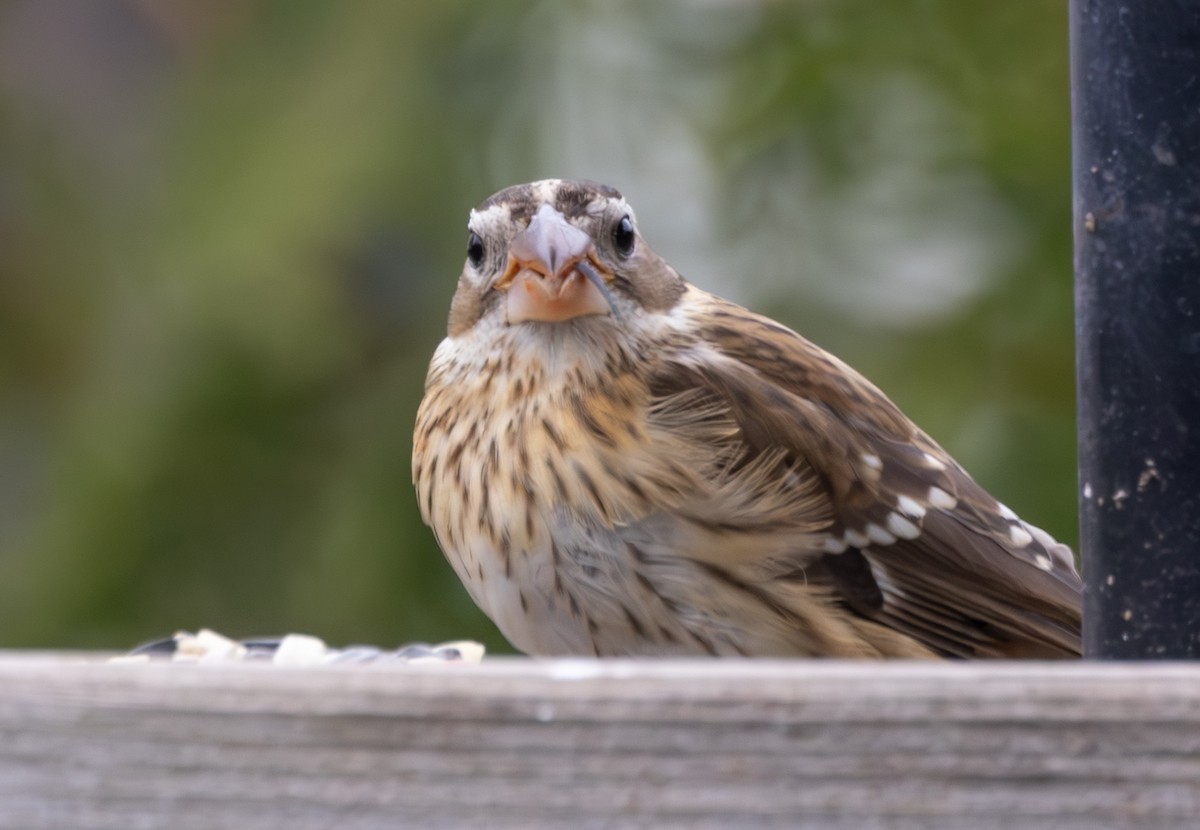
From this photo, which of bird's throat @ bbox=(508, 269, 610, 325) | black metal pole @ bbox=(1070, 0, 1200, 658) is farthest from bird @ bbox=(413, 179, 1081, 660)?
black metal pole @ bbox=(1070, 0, 1200, 658)

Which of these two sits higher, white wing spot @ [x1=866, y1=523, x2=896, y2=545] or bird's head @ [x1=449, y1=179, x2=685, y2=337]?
bird's head @ [x1=449, y1=179, x2=685, y2=337]

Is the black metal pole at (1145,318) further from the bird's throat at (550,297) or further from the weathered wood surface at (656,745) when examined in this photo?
the bird's throat at (550,297)

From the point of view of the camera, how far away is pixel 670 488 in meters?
2.46

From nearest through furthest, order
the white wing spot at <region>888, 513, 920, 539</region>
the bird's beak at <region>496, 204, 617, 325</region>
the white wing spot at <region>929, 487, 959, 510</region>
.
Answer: the bird's beak at <region>496, 204, 617, 325</region>, the white wing spot at <region>888, 513, 920, 539</region>, the white wing spot at <region>929, 487, 959, 510</region>

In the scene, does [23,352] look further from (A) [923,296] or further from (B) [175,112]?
(A) [923,296]

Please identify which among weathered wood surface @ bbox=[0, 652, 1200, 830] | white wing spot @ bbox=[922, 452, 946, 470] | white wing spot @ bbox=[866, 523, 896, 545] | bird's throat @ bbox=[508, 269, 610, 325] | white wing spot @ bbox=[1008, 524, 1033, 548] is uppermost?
bird's throat @ bbox=[508, 269, 610, 325]

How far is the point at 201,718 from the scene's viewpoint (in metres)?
1.18

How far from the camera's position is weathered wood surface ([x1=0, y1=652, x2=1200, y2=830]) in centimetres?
115

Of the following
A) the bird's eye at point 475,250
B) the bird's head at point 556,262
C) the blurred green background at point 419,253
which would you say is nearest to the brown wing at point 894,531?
the bird's head at point 556,262

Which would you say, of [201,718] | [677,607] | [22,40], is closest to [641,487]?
[677,607]

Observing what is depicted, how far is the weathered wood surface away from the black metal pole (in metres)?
0.66

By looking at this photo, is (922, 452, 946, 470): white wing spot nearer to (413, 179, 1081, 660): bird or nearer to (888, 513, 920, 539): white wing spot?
(413, 179, 1081, 660): bird

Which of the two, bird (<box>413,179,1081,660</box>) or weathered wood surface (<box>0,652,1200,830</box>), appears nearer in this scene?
weathered wood surface (<box>0,652,1200,830</box>)

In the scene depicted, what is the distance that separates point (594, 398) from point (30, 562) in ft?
5.75
